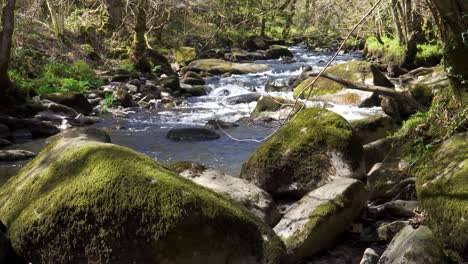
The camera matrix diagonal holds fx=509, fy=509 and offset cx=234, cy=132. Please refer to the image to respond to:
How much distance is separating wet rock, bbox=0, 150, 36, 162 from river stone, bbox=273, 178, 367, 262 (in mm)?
5502

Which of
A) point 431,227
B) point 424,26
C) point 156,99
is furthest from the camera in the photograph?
point 424,26

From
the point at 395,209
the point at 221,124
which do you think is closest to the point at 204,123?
the point at 221,124

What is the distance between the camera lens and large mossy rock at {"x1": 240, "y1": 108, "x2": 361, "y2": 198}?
5875 millimetres

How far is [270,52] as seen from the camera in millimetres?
25797

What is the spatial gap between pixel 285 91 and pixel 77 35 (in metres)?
9.83

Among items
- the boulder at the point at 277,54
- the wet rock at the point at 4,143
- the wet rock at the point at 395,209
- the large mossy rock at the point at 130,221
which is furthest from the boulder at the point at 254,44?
the large mossy rock at the point at 130,221

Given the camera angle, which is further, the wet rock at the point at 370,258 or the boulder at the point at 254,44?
the boulder at the point at 254,44

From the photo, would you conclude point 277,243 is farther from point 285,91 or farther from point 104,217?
point 285,91

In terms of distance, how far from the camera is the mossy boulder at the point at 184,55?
851 inches

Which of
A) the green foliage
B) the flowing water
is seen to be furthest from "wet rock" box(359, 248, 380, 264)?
the green foliage

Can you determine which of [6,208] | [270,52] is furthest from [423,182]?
[270,52]

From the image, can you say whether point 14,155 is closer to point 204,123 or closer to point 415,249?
point 204,123

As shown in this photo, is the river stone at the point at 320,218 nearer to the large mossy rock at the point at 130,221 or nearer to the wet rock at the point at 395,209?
the wet rock at the point at 395,209

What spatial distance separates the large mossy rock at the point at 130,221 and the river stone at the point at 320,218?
0.37 meters
